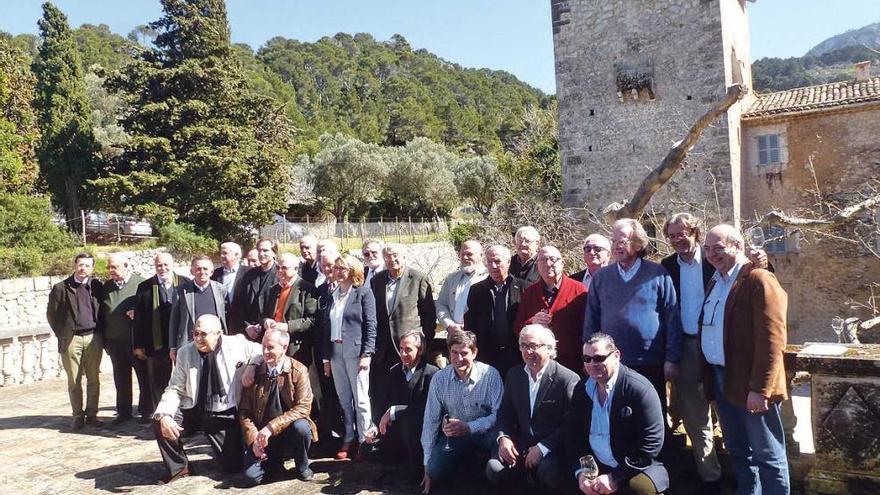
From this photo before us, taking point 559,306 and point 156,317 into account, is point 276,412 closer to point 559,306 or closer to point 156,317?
point 156,317

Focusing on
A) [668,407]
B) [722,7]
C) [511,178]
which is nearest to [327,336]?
[668,407]

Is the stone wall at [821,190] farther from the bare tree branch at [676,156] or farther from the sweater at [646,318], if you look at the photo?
the sweater at [646,318]

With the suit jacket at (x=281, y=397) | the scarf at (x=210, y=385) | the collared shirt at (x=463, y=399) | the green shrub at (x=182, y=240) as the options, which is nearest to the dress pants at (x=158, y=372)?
the scarf at (x=210, y=385)

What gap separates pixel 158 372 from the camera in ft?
19.4

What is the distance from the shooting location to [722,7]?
595 inches

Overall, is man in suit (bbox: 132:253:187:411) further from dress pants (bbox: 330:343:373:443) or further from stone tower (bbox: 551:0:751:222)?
stone tower (bbox: 551:0:751:222)

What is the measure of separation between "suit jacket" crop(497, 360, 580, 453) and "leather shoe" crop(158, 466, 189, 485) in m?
2.60

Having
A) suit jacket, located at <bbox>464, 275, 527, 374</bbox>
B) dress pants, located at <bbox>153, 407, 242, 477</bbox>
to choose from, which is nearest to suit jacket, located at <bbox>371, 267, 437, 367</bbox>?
suit jacket, located at <bbox>464, 275, 527, 374</bbox>

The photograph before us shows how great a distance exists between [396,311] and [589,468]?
2.08 meters

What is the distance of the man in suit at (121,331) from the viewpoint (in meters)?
6.09

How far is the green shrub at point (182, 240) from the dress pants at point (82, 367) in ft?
47.1

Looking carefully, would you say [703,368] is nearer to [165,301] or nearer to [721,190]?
[165,301]

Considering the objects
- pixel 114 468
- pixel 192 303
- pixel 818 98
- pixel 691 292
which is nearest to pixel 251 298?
pixel 192 303

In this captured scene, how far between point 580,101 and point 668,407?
14016mm
